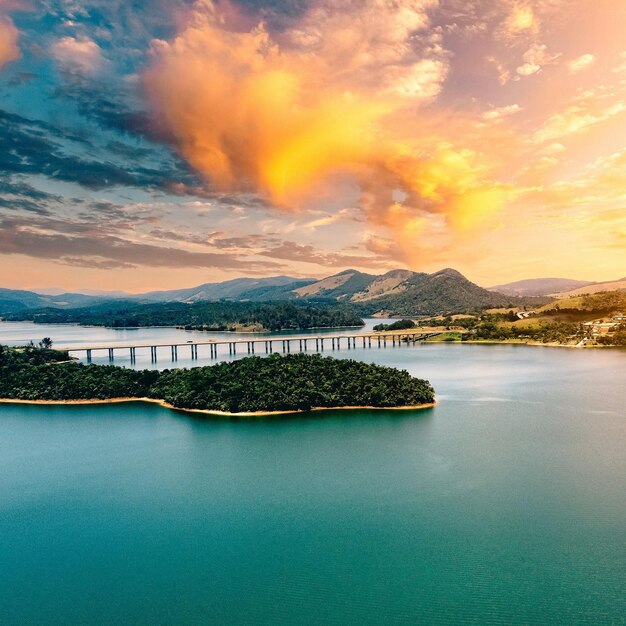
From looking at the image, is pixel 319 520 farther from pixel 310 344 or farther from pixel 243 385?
pixel 310 344

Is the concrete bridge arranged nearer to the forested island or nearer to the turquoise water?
the forested island

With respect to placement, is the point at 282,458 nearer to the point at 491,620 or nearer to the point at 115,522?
the point at 115,522

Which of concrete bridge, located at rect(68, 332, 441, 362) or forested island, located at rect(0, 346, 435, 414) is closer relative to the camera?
forested island, located at rect(0, 346, 435, 414)

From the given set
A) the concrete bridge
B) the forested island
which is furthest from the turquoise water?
the concrete bridge

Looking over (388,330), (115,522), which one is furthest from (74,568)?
(388,330)

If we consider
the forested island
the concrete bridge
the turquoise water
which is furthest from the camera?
the concrete bridge

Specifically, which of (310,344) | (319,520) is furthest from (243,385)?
(310,344)
